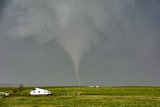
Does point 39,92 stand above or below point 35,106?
above

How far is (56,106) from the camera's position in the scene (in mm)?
69500

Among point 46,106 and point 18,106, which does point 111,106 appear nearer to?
point 46,106

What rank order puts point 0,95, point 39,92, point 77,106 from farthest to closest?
point 39,92, point 0,95, point 77,106

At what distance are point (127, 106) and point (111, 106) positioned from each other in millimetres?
3483

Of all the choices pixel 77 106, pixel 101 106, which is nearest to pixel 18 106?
pixel 77 106

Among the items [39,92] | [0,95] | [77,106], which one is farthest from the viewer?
[39,92]

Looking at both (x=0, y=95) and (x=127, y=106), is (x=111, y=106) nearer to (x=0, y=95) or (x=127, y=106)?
(x=127, y=106)

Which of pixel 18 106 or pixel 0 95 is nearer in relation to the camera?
pixel 18 106

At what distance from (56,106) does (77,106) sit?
15.6 feet

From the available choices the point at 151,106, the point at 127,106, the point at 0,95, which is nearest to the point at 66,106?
the point at 127,106

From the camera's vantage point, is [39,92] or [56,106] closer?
[56,106]

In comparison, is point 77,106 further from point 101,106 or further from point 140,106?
point 140,106

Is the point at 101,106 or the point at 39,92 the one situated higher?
the point at 39,92

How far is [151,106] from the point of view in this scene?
69938 millimetres
